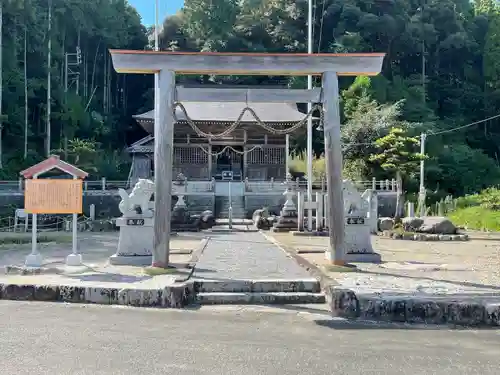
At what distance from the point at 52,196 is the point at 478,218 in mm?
19654

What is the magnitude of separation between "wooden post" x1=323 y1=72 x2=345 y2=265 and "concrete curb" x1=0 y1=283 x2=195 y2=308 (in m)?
3.24

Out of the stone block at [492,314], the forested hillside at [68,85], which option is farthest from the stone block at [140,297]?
the forested hillside at [68,85]

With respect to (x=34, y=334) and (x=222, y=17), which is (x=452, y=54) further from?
(x=34, y=334)

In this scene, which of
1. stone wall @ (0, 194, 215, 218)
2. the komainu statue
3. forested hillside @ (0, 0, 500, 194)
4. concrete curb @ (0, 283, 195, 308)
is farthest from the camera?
forested hillside @ (0, 0, 500, 194)

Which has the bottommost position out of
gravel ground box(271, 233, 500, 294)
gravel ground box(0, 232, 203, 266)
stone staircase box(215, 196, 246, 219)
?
gravel ground box(0, 232, 203, 266)

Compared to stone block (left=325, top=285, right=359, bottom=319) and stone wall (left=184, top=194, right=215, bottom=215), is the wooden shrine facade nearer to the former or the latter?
stone wall (left=184, top=194, right=215, bottom=215)

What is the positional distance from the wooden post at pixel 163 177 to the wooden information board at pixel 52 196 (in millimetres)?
1627

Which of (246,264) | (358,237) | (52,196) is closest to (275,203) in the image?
(358,237)

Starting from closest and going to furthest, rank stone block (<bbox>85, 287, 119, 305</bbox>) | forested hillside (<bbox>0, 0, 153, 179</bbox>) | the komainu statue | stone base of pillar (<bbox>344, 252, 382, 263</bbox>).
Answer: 1. stone block (<bbox>85, 287, 119, 305</bbox>)
2. the komainu statue
3. stone base of pillar (<bbox>344, 252, 382, 263</bbox>)
4. forested hillside (<bbox>0, 0, 153, 179</bbox>)

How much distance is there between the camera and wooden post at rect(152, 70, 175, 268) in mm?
8688

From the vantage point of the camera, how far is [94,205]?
26.6 m

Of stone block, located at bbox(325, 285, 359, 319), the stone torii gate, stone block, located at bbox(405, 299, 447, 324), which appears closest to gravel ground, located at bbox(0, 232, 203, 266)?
the stone torii gate

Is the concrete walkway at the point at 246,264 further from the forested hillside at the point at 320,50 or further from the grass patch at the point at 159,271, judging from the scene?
the forested hillside at the point at 320,50

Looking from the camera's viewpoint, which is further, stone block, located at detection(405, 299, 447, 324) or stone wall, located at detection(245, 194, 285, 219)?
stone wall, located at detection(245, 194, 285, 219)
